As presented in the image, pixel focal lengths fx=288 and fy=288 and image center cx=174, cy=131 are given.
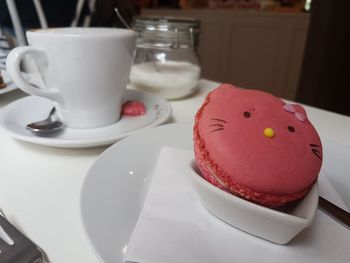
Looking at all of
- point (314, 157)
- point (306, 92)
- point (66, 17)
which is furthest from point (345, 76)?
point (314, 157)

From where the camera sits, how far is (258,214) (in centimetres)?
22

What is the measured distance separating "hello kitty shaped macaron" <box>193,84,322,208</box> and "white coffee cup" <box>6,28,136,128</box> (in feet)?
0.58

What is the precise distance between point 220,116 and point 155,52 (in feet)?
1.34

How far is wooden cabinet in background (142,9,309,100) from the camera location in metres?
→ 1.99

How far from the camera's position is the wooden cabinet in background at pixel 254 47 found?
1992 mm

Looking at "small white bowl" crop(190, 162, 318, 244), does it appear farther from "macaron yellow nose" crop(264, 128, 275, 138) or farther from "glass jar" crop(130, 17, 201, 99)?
"glass jar" crop(130, 17, 201, 99)

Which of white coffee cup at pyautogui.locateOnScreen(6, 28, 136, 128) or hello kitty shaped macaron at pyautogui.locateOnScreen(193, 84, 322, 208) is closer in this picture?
hello kitty shaped macaron at pyautogui.locateOnScreen(193, 84, 322, 208)

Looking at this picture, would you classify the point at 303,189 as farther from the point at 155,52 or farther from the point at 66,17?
the point at 66,17

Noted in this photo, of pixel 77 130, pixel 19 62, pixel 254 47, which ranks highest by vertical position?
pixel 19 62

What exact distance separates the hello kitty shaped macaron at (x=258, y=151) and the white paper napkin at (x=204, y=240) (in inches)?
1.3

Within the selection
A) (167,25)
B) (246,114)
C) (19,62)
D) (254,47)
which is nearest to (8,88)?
(19,62)

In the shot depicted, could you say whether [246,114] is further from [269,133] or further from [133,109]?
[133,109]

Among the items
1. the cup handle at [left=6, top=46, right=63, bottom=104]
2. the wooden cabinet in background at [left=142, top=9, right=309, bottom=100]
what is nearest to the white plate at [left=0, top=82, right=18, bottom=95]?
the cup handle at [left=6, top=46, right=63, bottom=104]

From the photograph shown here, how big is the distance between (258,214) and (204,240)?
5 cm
